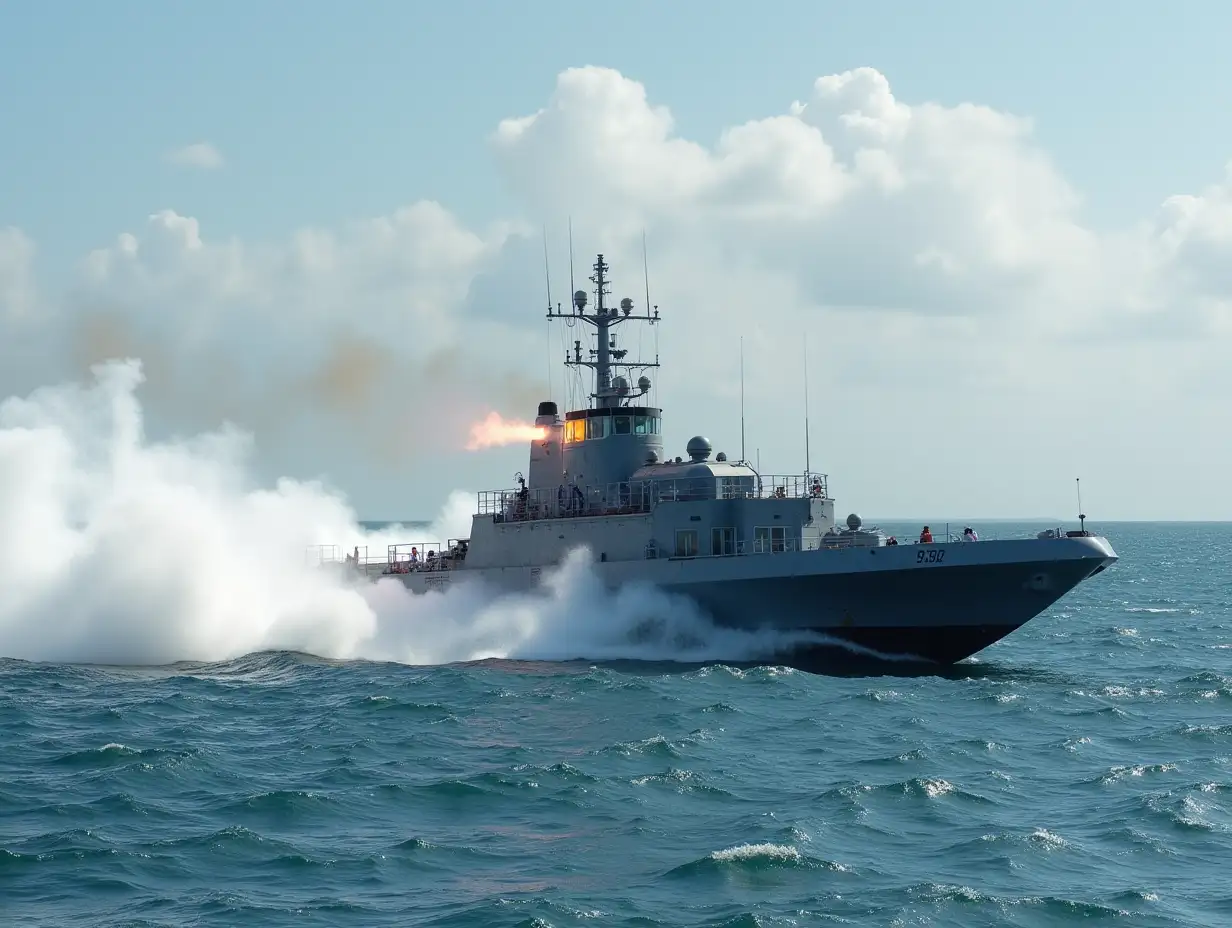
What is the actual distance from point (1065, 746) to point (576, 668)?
45.8 feet

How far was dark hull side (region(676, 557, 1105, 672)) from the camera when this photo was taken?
113ft

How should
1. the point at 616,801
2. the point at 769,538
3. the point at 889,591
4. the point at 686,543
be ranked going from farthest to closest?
the point at 686,543 → the point at 769,538 → the point at 889,591 → the point at 616,801

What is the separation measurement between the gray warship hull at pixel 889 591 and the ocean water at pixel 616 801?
144cm

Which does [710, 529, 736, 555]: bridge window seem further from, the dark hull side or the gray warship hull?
the dark hull side

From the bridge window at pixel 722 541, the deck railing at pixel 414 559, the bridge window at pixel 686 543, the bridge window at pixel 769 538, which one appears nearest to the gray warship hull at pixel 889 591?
the bridge window at pixel 686 543

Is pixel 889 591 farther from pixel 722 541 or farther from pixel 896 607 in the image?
pixel 722 541

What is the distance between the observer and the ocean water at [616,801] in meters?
15.8

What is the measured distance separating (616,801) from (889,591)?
1613 cm

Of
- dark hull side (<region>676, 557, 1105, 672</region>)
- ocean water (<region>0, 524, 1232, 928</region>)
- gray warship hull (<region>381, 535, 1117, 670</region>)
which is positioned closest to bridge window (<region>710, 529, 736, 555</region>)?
gray warship hull (<region>381, 535, 1117, 670</region>)

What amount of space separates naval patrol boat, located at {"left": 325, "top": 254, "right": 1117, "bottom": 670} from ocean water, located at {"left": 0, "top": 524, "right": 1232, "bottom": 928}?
1.95 meters

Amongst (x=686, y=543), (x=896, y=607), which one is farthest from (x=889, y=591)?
(x=686, y=543)

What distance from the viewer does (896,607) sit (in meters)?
35.3

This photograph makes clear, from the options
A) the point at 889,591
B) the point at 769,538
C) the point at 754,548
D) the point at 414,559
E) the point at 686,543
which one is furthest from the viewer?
the point at 414,559

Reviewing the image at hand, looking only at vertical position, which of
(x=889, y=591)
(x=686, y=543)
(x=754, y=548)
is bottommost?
(x=889, y=591)
